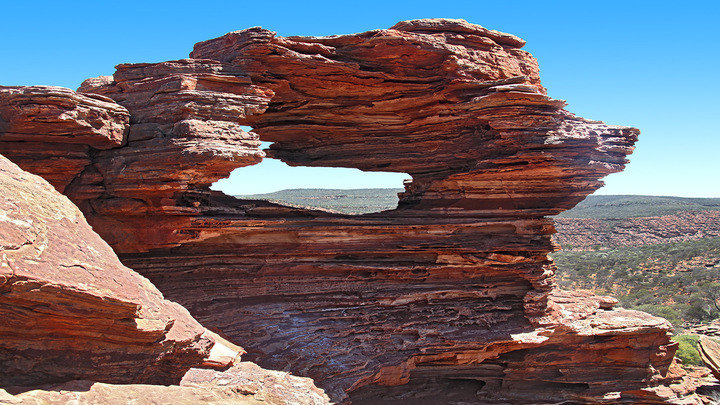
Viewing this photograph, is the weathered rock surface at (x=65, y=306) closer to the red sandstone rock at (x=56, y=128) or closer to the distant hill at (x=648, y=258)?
the red sandstone rock at (x=56, y=128)

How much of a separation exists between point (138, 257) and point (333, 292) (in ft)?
16.4

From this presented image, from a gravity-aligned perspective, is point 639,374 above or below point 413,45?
below

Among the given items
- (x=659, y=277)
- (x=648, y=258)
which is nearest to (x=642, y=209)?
(x=648, y=258)

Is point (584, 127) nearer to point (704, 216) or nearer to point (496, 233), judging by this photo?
point (496, 233)

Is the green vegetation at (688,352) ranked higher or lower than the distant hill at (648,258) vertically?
lower

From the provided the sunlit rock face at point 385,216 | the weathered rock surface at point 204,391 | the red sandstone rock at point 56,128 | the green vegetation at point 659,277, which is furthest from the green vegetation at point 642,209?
the red sandstone rock at point 56,128

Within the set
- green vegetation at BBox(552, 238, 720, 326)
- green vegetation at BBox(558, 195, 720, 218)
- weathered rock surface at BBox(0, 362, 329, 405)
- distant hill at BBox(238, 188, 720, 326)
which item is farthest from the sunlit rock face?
green vegetation at BBox(558, 195, 720, 218)

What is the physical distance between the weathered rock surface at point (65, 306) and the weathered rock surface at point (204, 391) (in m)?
0.40

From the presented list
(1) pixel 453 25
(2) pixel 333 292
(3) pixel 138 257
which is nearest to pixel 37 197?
(3) pixel 138 257

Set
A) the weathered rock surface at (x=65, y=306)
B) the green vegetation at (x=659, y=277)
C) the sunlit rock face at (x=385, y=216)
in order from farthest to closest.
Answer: the green vegetation at (x=659, y=277)
the sunlit rock face at (x=385, y=216)
the weathered rock surface at (x=65, y=306)

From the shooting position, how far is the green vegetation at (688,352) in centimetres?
2239

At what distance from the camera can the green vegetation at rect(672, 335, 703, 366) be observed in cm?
2239

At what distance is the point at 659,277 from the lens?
3512 cm

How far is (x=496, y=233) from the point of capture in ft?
50.5
